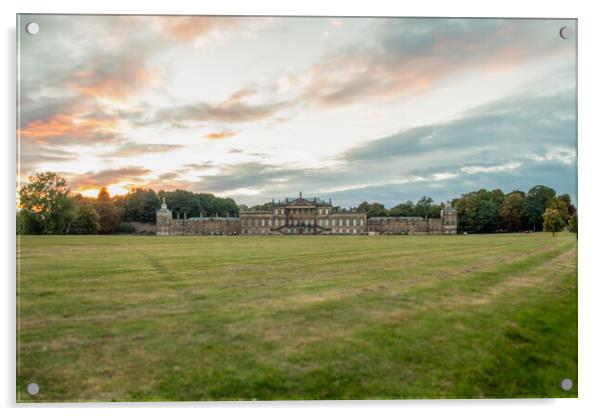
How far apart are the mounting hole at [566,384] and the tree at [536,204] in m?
2.71

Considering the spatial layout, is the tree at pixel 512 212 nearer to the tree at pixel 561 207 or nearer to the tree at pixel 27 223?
the tree at pixel 561 207

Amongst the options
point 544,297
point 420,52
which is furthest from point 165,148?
point 544,297

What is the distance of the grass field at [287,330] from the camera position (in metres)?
4.57

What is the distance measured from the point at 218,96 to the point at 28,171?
119 inches

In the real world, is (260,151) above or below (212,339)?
above

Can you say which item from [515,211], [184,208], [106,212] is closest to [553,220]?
[515,211]

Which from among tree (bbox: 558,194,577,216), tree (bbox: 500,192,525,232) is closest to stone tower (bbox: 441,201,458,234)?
tree (bbox: 500,192,525,232)

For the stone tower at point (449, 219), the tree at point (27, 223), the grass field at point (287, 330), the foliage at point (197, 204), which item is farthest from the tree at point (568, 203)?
the tree at point (27, 223)

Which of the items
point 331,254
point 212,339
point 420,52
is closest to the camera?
point 212,339

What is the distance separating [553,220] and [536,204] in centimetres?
37

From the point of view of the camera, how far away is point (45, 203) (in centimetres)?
598

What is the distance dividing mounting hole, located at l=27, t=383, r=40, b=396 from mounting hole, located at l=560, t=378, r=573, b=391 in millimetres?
6682

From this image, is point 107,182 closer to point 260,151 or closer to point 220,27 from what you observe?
point 260,151

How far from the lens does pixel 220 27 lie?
595cm
